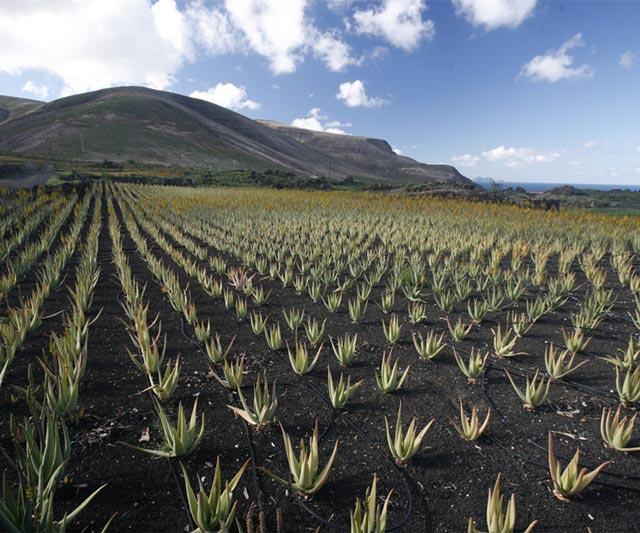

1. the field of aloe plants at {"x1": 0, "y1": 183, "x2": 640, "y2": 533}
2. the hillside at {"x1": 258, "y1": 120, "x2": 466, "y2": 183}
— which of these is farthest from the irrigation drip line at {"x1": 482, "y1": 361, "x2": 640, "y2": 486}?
the hillside at {"x1": 258, "y1": 120, "x2": 466, "y2": 183}

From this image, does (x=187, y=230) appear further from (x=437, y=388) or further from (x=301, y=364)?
(x=437, y=388)

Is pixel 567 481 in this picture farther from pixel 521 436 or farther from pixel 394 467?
pixel 394 467

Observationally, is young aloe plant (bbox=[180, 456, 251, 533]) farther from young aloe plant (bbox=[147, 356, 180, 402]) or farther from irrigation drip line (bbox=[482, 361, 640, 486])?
irrigation drip line (bbox=[482, 361, 640, 486])

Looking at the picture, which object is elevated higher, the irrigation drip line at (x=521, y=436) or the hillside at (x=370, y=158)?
the hillside at (x=370, y=158)

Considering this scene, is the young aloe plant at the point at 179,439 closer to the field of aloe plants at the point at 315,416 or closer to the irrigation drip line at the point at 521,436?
the field of aloe plants at the point at 315,416

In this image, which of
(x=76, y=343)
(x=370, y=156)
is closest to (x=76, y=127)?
(x=76, y=343)

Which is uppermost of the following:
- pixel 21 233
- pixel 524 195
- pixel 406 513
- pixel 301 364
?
pixel 524 195

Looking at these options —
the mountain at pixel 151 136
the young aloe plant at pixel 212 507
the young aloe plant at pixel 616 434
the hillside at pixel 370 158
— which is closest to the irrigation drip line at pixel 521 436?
the young aloe plant at pixel 616 434

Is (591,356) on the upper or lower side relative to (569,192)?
lower

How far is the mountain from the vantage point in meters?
82.9

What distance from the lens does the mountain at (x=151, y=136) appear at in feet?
272

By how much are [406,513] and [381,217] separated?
13.6 m

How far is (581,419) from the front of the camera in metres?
3.12

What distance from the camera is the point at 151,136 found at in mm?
96000
